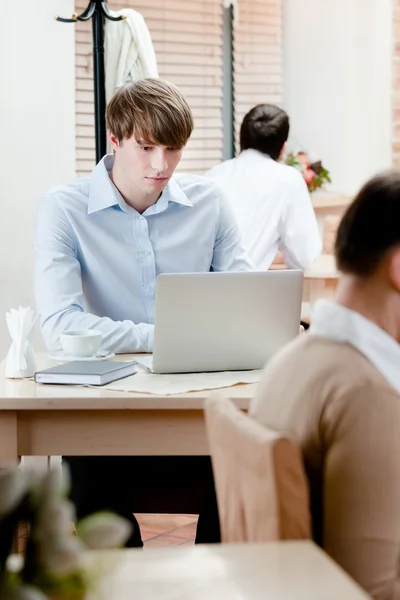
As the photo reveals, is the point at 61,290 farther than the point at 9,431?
Yes

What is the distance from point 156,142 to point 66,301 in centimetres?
47

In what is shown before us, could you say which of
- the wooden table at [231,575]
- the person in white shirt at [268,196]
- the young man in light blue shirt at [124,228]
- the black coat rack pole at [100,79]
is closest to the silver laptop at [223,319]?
the young man in light blue shirt at [124,228]

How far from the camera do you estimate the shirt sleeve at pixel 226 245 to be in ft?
9.50

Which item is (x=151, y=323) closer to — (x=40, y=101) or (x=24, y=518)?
(x=40, y=101)

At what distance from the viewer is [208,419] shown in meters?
1.39

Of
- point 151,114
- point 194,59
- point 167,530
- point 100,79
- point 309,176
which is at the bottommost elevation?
point 167,530

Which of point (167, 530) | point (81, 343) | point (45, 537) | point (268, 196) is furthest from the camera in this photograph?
point (268, 196)

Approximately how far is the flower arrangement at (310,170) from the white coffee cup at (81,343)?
3201 mm

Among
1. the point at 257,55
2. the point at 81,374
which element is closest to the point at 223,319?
the point at 81,374

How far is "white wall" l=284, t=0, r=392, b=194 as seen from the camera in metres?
5.69

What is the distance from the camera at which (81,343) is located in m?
2.35

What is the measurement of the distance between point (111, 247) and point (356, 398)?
1551mm

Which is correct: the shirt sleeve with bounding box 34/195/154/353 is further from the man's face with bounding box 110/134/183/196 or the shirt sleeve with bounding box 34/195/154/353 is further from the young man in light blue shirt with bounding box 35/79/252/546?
the man's face with bounding box 110/134/183/196

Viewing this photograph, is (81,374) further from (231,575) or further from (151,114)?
(231,575)
